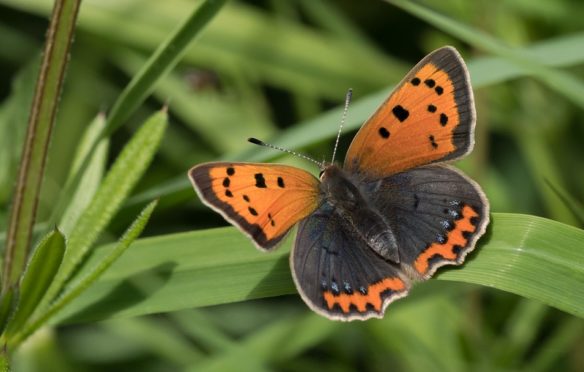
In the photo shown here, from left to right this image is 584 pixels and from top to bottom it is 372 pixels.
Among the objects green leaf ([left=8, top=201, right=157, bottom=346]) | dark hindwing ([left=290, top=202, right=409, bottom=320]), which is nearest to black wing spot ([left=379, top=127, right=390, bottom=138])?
dark hindwing ([left=290, top=202, right=409, bottom=320])

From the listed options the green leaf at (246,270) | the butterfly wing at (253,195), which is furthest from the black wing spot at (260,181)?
the green leaf at (246,270)

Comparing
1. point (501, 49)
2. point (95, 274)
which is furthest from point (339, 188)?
point (95, 274)

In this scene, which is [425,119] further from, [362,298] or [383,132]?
[362,298]

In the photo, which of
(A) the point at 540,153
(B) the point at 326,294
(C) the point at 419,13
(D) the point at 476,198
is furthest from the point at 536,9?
(B) the point at 326,294

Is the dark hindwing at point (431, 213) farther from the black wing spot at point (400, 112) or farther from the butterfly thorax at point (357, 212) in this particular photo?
the black wing spot at point (400, 112)

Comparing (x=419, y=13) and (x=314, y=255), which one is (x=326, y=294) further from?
(x=419, y=13)

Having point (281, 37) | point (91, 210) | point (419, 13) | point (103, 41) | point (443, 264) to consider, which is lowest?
point (103, 41)
